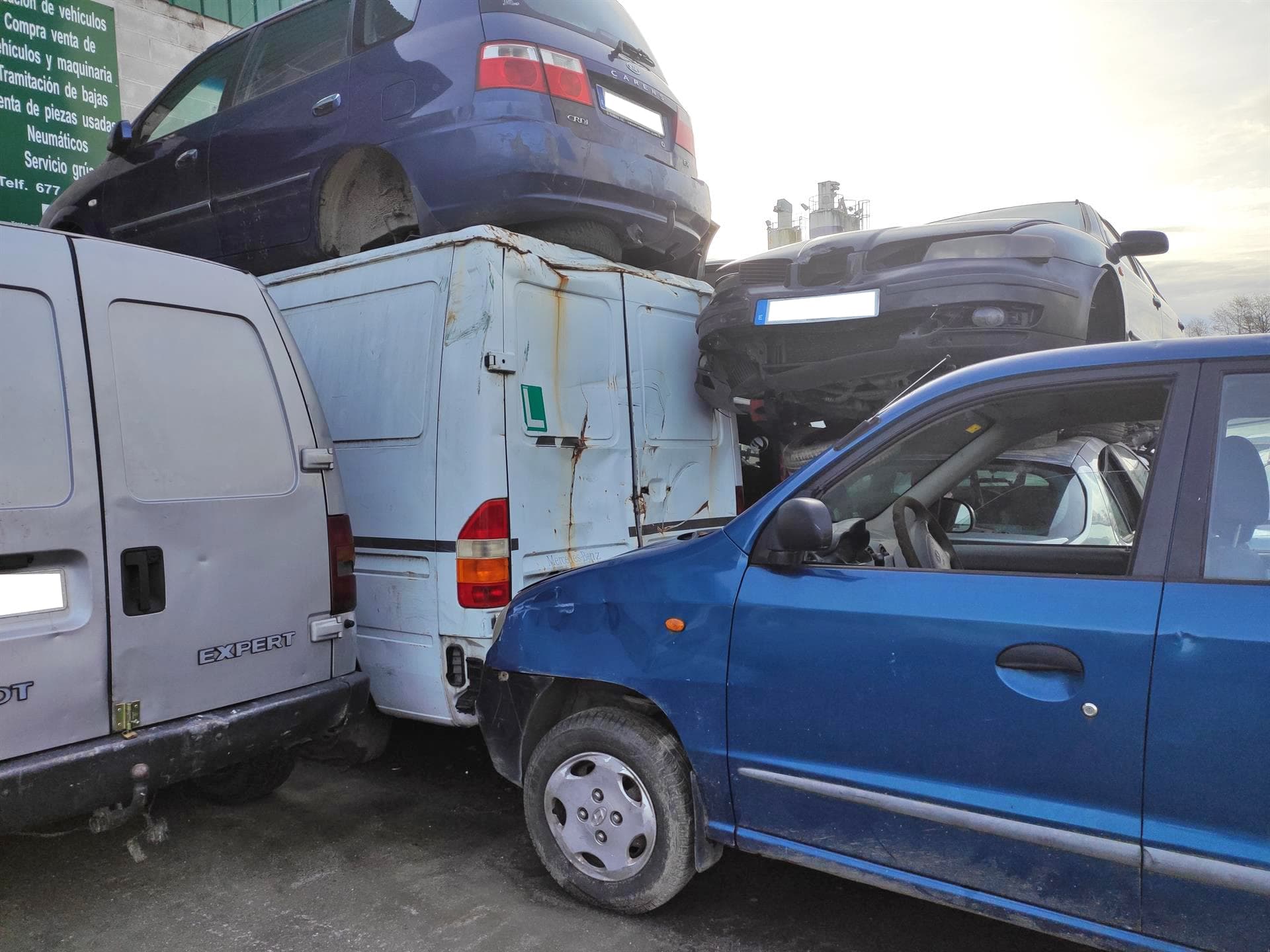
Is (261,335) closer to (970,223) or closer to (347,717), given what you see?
(347,717)

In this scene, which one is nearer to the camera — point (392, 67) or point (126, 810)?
point (126, 810)

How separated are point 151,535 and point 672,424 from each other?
2.31 metres

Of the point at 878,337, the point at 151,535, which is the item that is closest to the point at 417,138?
the point at 878,337

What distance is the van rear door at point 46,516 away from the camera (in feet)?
8.09

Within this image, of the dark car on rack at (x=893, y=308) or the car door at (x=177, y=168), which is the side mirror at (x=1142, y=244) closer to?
the dark car on rack at (x=893, y=308)

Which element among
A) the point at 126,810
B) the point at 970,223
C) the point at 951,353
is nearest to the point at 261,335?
the point at 126,810

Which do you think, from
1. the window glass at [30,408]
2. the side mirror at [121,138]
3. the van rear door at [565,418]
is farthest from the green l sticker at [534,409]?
the side mirror at [121,138]

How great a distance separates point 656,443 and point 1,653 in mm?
2605

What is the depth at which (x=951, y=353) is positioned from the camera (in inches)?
147

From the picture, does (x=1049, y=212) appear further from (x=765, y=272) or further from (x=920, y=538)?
(x=920, y=538)

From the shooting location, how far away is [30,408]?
8.37ft

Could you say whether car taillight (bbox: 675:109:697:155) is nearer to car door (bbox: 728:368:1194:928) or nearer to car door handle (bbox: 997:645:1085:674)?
car door (bbox: 728:368:1194:928)

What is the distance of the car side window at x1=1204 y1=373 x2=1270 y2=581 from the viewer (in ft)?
6.48

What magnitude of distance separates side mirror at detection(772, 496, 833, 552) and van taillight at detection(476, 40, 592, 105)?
2.72 metres
